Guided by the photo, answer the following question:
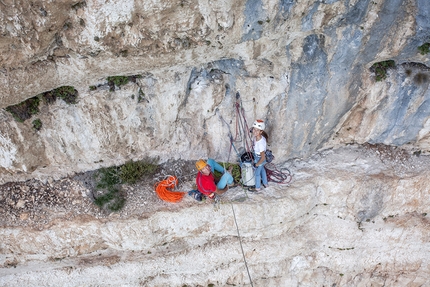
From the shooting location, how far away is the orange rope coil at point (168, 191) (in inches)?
356

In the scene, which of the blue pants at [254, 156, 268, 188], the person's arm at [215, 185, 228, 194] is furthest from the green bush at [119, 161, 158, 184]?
the blue pants at [254, 156, 268, 188]

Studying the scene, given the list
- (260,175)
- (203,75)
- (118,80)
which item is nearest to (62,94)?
(118,80)

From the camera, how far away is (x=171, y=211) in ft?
29.5

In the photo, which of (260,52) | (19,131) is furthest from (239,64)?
(19,131)

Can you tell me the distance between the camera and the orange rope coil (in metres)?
9.05

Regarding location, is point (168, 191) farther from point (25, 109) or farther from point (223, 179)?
point (25, 109)

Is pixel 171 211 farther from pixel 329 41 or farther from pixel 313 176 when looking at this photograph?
pixel 329 41

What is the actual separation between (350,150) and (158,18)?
7174 millimetres

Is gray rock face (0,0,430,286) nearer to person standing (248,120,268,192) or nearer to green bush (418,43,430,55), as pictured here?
green bush (418,43,430,55)

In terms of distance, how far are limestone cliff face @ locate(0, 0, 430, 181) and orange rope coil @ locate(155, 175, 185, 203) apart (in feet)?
2.57

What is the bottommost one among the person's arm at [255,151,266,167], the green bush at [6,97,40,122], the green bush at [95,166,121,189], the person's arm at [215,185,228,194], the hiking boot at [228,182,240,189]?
the hiking boot at [228,182,240,189]

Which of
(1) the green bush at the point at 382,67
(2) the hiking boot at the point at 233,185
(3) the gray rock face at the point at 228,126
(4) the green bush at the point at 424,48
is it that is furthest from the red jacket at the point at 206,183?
(4) the green bush at the point at 424,48

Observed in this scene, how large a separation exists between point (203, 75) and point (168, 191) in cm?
324

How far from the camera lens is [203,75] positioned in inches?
334
